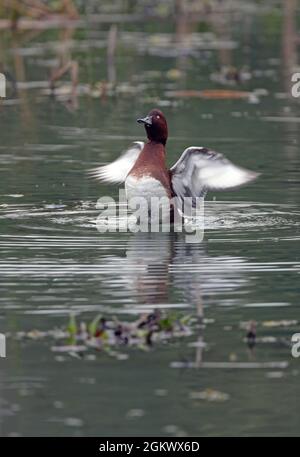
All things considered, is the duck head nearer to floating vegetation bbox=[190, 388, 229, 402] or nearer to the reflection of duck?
the reflection of duck

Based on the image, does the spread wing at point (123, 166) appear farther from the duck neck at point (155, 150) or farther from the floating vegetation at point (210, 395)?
the floating vegetation at point (210, 395)

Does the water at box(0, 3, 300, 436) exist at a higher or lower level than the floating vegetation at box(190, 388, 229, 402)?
higher

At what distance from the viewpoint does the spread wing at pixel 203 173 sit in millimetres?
10883

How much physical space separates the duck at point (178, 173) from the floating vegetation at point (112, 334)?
3.28 meters

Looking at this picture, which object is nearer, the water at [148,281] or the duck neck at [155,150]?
the water at [148,281]

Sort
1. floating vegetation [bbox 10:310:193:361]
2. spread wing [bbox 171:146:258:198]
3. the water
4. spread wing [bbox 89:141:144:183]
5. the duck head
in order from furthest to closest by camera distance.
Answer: spread wing [bbox 89:141:144:183] < the duck head < spread wing [bbox 171:146:258:198] < floating vegetation [bbox 10:310:193:361] < the water

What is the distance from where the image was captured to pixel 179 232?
11.0m

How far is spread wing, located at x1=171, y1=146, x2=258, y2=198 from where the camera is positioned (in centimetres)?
1088

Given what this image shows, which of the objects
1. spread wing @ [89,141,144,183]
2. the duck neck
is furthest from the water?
the duck neck

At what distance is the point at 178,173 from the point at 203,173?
218mm

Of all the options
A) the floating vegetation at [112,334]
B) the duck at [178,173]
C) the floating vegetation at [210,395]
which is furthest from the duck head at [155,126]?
the floating vegetation at [210,395]

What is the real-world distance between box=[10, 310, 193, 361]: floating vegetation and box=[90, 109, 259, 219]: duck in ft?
10.8

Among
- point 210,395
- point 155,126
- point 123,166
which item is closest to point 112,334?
point 210,395

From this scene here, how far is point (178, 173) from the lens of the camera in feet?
36.5
